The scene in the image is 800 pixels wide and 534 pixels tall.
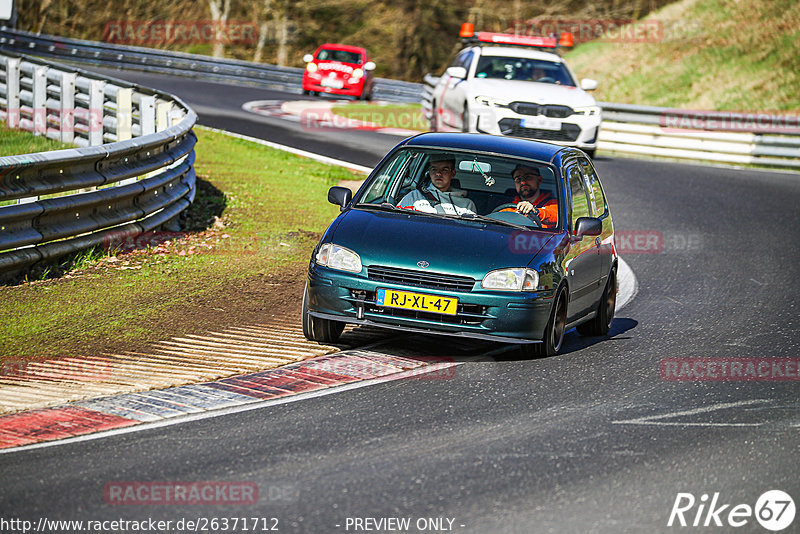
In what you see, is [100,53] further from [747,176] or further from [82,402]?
[82,402]

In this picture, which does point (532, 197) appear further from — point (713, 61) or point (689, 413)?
point (713, 61)

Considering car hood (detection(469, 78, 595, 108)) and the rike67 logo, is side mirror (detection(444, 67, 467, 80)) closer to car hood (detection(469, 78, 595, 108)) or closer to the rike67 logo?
car hood (detection(469, 78, 595, 108))

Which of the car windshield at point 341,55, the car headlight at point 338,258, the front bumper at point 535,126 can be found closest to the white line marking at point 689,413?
the car headlight at point 338,258

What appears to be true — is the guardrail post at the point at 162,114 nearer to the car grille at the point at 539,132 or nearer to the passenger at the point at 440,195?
the car grille at the point at 539,132

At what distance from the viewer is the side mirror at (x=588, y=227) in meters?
9.23

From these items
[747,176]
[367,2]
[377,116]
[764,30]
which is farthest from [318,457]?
[367,2]

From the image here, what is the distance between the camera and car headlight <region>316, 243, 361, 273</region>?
333 inches

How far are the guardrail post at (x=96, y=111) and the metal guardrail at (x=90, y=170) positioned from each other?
0.05 feet

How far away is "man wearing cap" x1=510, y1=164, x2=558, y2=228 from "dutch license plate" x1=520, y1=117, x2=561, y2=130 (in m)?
10.0

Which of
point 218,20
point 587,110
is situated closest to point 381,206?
point 587,110

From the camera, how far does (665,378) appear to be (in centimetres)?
838

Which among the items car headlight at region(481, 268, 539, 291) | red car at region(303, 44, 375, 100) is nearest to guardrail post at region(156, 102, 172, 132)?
car headlight at region(481, 268, 539, 291)

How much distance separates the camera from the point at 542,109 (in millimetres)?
19625

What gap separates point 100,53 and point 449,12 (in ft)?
80.2
